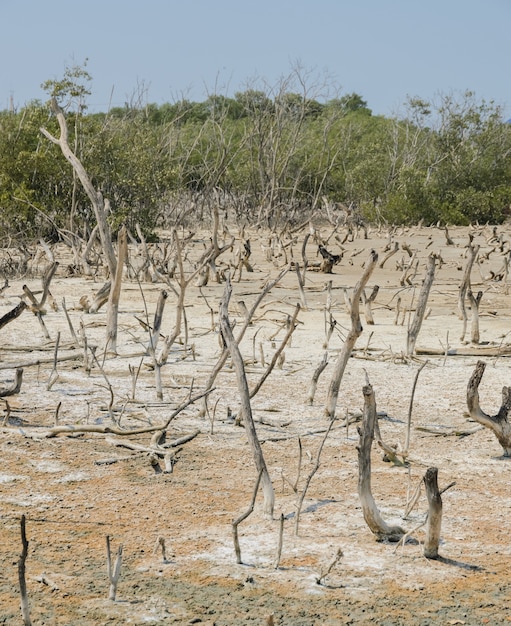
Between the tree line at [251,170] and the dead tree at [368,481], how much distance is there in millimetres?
9004

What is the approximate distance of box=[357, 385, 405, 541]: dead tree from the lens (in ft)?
12.9

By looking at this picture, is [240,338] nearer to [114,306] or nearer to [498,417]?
[498,417]

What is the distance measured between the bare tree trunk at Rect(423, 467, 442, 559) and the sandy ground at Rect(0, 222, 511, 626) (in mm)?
66

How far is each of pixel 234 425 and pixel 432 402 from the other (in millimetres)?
1480

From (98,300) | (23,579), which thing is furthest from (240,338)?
(98,300)

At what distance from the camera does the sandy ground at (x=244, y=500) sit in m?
3.52

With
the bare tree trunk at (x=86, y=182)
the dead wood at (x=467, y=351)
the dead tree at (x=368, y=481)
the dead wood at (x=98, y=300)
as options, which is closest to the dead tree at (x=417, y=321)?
the dead wood at (x=467, y=351)

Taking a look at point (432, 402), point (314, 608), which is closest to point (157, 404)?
point (432, 402)

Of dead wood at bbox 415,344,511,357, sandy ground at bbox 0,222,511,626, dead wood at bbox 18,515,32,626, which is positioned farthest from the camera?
dead wood at bbox 415,344,511,357

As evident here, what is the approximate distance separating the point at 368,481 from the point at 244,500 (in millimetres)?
825

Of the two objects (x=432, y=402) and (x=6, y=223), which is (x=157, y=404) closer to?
(x=432, y=402)

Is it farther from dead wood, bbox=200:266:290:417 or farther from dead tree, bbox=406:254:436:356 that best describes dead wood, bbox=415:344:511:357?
dead wood, bbox=200:266:290:417

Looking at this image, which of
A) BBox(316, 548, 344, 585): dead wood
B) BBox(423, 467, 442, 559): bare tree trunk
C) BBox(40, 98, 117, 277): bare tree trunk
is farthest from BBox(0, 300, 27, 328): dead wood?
BBox(423, 467, 442, 559): bare tree trunk

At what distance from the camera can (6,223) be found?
1661cm
